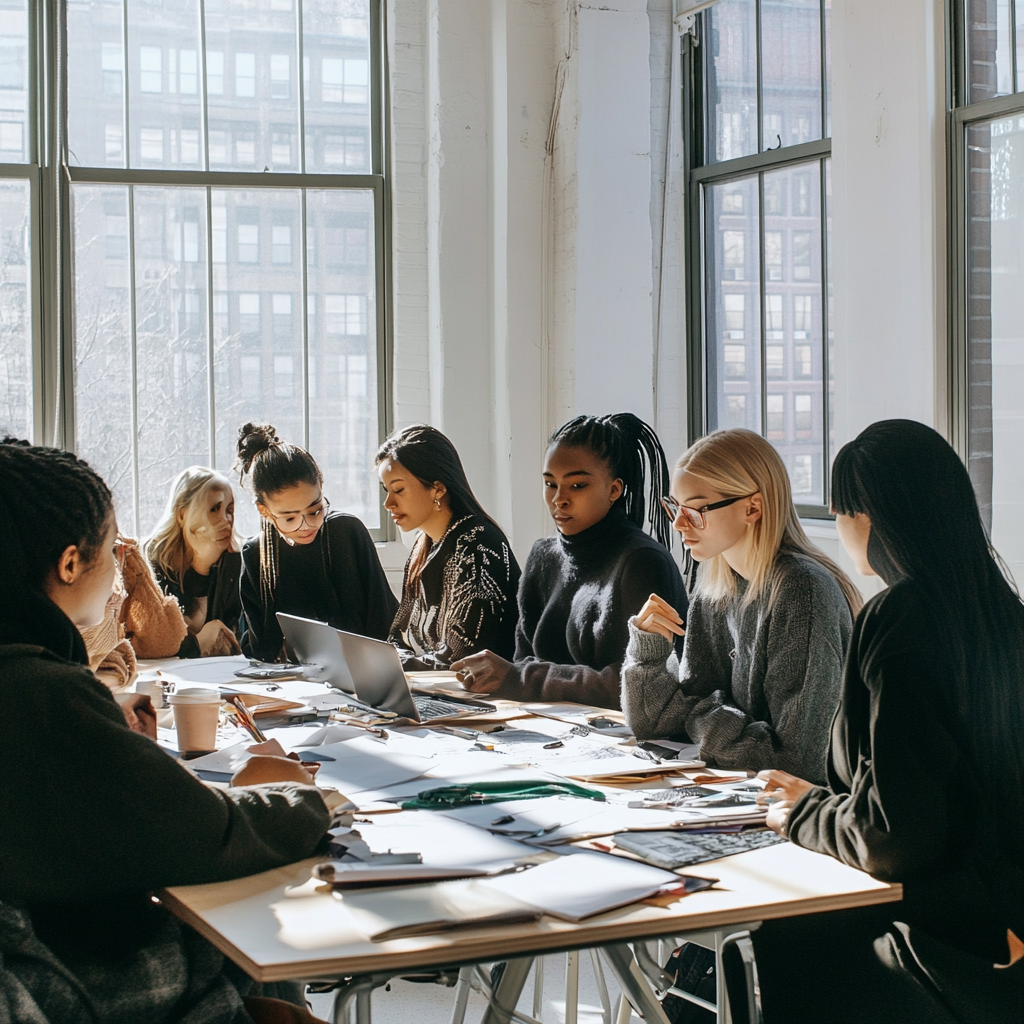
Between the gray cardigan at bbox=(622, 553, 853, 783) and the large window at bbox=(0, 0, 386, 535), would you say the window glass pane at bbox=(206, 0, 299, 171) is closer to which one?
the large window at bbox=(0, 0, 386, 535)

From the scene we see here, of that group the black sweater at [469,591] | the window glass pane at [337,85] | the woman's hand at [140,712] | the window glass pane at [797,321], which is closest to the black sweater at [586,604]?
the black sweater at [469,591]

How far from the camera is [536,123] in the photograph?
189 inches

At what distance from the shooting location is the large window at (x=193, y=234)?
16.1 ft

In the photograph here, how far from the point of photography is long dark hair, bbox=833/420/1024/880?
152 centimetres

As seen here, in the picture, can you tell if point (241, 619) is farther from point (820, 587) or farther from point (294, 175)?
point (820, 587)

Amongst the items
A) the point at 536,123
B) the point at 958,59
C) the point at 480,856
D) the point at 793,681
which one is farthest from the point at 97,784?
the point at 536,123

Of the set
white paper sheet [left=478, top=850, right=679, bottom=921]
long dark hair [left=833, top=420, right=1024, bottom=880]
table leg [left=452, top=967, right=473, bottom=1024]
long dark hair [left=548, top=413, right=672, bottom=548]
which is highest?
long dark hair [left=548, top=413, right=672, bottom=548]

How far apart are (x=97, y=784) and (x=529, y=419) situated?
11.7 ft

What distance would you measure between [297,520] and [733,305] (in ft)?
6.61

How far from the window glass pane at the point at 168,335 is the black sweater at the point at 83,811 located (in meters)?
3.65

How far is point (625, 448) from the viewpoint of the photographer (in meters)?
3.18

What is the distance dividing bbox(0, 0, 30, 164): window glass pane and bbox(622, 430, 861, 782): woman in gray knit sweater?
3.69m

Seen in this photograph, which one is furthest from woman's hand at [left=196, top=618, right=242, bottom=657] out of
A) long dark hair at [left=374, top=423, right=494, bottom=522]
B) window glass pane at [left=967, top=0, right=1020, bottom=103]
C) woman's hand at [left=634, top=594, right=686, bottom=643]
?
window glass pane at [left=967, top=0, right=1020, bottom=103]

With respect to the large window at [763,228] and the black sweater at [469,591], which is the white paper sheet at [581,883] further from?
the large window at [763,228]
